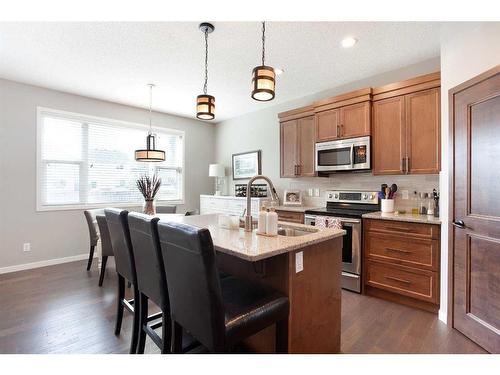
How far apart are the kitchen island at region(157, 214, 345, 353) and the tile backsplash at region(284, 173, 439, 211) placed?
186 cm

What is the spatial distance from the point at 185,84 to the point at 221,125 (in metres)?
2.18

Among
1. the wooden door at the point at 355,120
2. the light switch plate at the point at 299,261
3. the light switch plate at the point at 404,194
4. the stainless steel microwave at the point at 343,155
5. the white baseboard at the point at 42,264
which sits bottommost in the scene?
the white baseboard at the point at 42,264

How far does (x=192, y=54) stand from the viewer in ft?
9.43

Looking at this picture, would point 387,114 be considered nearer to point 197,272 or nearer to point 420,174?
point 420,174

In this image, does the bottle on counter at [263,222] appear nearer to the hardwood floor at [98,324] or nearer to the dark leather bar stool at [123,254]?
the dark leather bar stool at [123,254]

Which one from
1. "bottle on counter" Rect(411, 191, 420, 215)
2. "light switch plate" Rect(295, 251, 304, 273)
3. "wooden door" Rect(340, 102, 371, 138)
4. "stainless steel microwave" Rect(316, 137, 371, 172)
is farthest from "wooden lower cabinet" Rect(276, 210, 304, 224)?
"light switch plate" Rect(295, 251, 304, 273)

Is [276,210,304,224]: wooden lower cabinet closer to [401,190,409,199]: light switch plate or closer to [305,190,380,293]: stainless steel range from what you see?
[305,190,380,293]: stainless steel range

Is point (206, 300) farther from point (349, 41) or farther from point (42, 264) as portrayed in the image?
point (42, 264)

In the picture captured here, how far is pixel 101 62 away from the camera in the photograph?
10.1ft

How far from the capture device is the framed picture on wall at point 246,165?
5.02m

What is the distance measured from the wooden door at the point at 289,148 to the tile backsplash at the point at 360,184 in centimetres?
34

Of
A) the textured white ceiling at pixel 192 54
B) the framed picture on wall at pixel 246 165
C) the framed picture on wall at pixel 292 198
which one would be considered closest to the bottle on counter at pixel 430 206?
the textured white ceiling at pixel 192 54

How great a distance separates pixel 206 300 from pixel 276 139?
387cm

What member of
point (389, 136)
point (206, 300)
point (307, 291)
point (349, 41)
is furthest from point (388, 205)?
point (206, 300)
